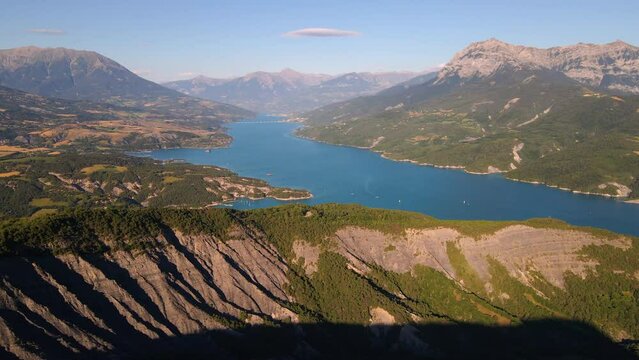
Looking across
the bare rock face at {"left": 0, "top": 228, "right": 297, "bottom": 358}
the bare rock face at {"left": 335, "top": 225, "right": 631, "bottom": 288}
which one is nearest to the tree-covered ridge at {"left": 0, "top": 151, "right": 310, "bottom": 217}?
the bare rock face at {"left": 0, "top": 228, "right": 297, "bottom": 358}

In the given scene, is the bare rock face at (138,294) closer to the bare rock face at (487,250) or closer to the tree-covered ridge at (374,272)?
the tree-covered ridge at (374,272)

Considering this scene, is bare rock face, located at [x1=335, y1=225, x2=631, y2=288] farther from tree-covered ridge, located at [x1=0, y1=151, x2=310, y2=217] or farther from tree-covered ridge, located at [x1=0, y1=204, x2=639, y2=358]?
tree-covered ridge, located at [x1=0, y1=151, x2=310, y2=217]

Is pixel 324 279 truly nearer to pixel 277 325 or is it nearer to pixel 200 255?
pixel 277 325

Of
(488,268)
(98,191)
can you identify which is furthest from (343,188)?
(488,268)

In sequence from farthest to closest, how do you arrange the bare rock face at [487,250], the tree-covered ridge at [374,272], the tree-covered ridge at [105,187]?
the tree-covered ridge at [105,187] → the bare rock face at [487,250] → the tree-covered ridge at [374,272]

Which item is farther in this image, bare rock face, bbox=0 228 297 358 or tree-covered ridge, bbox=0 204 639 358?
tree-covered ridge, bbox=0 204 639 358

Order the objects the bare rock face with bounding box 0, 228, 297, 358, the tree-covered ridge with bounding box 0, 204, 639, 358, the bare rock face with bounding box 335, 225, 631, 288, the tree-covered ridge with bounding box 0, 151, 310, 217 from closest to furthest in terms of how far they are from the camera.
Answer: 1. the bare rock face with bounding box 0, 228, 297, 358
2. the tree-covered ridge with bounding box 0, 204, 639, 358
3. the bare rock face with bounding box 335, 225, 631, 288
4. the tree-covered ridge with bounding box 0, 151, 310, 217

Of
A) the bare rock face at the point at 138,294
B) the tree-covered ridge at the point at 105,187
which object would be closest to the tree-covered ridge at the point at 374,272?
the bare rock face at the point at 138,294

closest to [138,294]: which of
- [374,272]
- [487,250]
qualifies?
[374,272]
